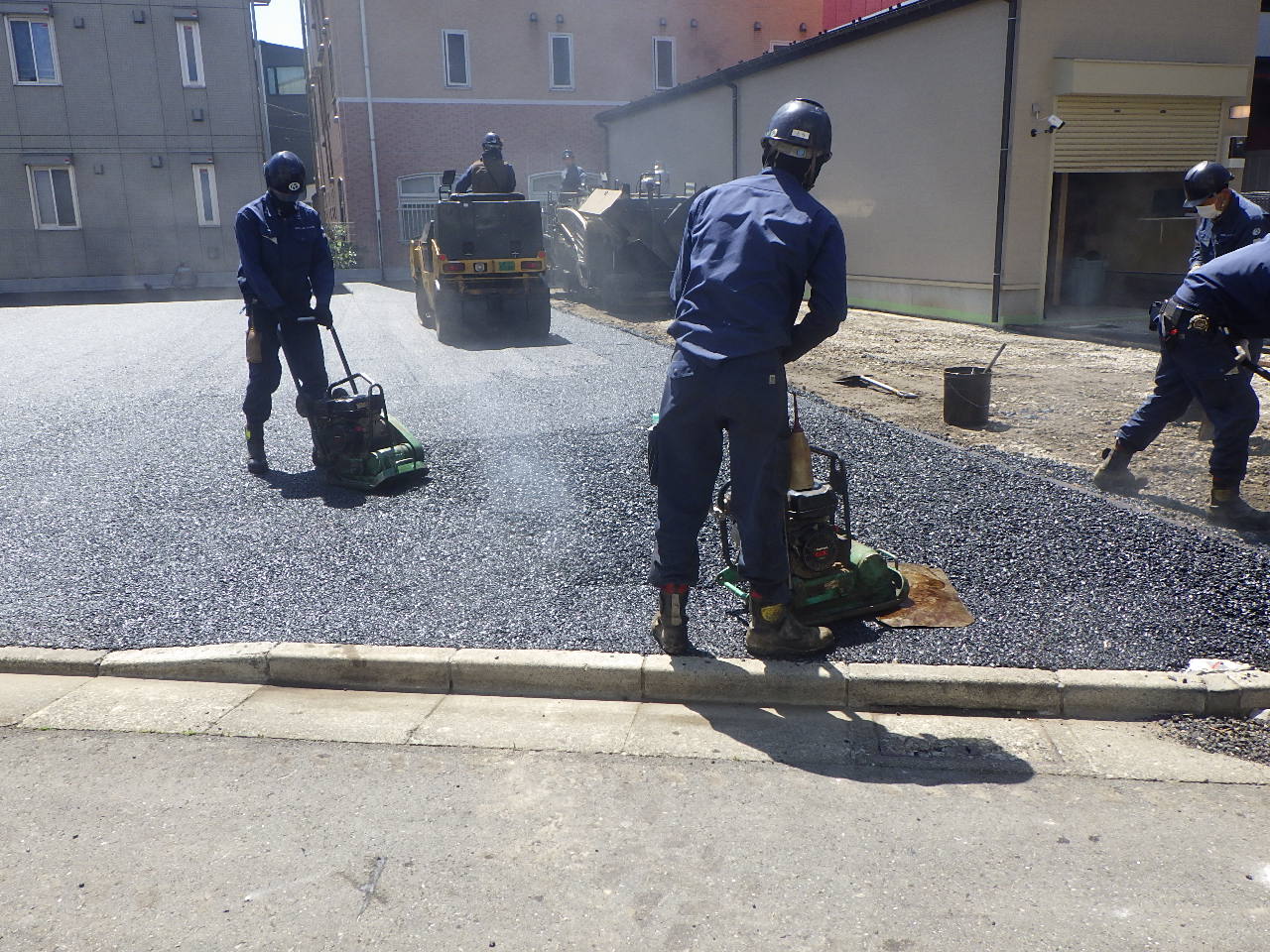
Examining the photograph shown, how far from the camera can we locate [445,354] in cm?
1193

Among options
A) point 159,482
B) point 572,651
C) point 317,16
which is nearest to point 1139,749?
point 572,651

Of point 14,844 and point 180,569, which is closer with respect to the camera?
point 14,844

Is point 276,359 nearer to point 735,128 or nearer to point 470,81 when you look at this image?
point 735,128

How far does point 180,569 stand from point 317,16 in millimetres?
27454

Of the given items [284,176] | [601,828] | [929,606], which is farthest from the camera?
[284,176]

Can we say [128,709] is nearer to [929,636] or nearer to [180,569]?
[180,569]

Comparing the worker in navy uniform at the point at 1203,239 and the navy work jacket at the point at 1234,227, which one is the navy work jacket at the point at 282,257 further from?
the navy work jacket at the point at 1234,227

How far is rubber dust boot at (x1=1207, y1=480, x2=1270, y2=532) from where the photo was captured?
5.15 metres

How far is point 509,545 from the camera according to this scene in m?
5.07

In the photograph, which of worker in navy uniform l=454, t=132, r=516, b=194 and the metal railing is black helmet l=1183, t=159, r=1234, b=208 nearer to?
worker in navy uniform l=454, t=132, r=516, b=194

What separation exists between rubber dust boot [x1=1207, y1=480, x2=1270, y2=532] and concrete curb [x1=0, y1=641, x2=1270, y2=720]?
1.87m

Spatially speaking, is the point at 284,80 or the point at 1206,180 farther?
the point at 284,80

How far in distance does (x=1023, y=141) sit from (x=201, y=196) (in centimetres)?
1812

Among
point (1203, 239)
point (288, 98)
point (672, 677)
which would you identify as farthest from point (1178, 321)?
point (288, 98)
